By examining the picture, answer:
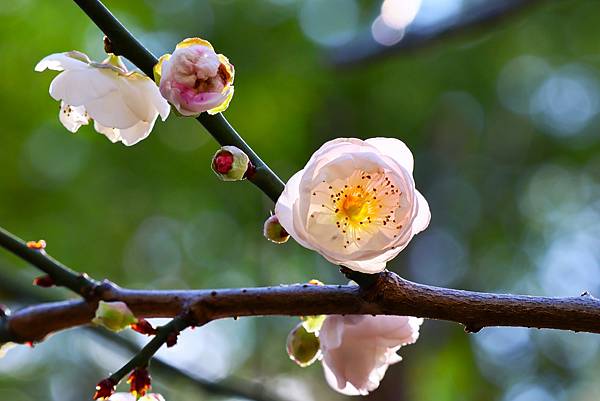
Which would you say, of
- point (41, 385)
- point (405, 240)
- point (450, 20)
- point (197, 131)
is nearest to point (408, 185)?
point (405, 240)

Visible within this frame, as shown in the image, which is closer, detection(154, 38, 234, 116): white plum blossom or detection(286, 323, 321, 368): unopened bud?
detection(154, 38, 234, 116): white plum blossom

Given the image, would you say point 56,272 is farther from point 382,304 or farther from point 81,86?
point 382,304

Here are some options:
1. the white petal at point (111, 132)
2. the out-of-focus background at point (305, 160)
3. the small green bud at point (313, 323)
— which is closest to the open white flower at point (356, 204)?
the small green bud at point (313, 323)

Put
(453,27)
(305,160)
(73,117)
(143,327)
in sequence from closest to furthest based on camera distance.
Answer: (143,327), (73,117), (453,27), (305,160)

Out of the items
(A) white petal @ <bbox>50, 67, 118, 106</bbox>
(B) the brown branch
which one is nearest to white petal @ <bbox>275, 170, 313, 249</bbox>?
(A) white petal @ <bbox>50, 67, 118, 106</bbox>

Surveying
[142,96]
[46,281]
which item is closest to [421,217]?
[142,96]

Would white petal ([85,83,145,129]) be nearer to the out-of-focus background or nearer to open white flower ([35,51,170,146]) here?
open white flower ([35,51,170,146])
